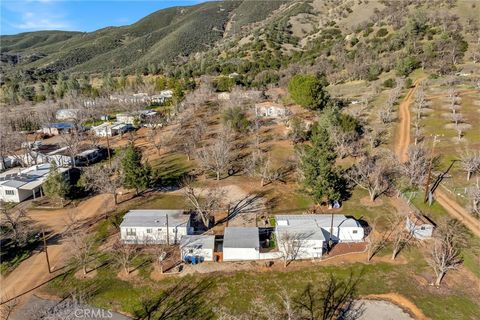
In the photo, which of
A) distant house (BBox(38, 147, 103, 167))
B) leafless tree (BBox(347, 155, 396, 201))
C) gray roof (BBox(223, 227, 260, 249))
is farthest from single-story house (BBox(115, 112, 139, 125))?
gray roof (BBox(223, 227, 260, 249))

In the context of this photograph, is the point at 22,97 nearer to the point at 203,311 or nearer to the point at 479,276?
the point at 203,311

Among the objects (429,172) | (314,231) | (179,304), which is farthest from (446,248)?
(179,304)

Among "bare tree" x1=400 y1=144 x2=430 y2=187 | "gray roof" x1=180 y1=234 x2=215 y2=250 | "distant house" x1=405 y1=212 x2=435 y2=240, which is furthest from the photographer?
"bare tree" x1=400 y1=144 x2=430 y2=187

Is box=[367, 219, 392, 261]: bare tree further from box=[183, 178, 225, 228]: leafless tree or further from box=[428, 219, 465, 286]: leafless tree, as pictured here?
box=[183, 178, 225, 228]: leafless tree

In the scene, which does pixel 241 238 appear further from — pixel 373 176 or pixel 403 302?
pixel 373 176

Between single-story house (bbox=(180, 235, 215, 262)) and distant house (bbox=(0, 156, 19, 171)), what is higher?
distant house (bbox=(0, 156, 19, 171))

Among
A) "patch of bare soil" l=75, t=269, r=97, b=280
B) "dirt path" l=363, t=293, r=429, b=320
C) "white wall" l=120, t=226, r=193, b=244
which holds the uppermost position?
"white wall" l=120, t=226, r=193, b=244
